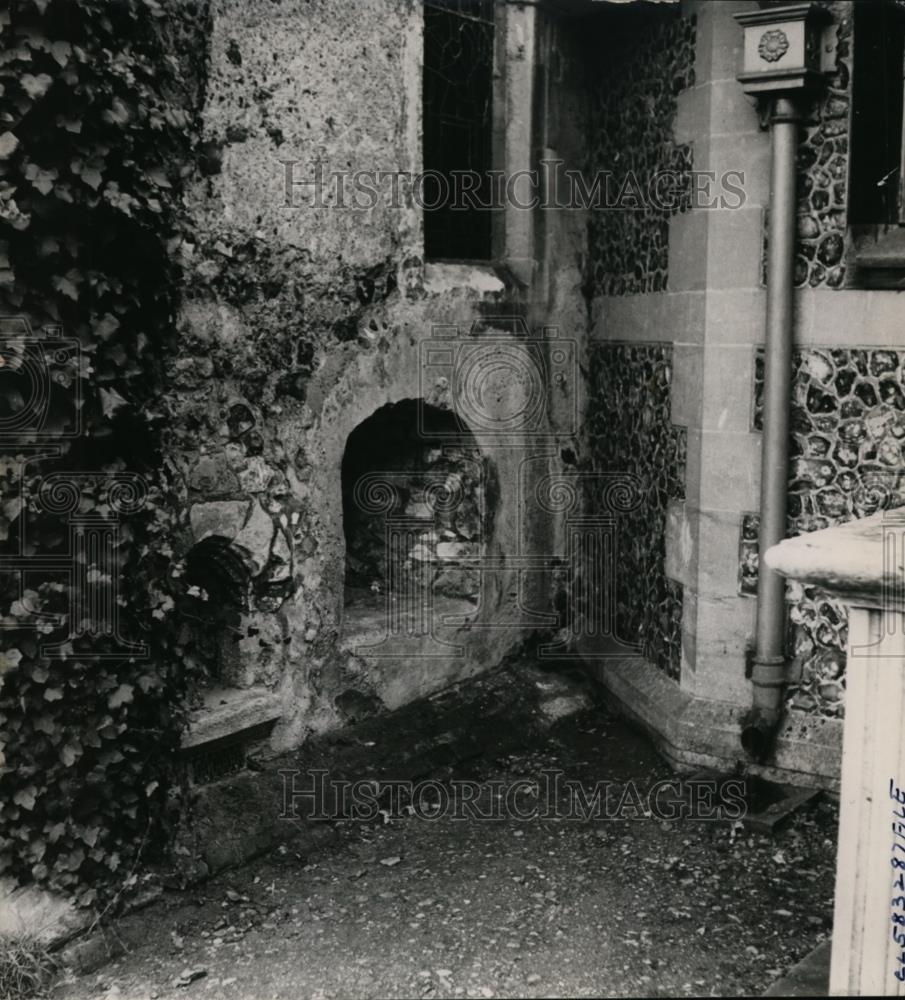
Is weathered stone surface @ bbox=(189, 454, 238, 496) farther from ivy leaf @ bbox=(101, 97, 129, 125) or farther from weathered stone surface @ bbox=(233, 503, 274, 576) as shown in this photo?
ivy leaf @ bbox=(101, 97, 129, 125)

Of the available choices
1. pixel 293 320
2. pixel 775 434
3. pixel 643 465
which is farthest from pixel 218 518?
pixel 775 434

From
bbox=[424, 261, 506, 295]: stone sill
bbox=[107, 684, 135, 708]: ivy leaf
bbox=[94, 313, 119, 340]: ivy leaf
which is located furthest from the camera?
bbox=[424, 261, 506, 295]: stone sill

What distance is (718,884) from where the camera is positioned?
16.2ft

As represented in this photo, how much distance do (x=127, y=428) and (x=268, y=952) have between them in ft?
6.97

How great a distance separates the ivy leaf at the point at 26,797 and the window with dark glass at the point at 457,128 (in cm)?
350

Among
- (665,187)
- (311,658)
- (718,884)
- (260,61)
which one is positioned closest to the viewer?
(718,884)

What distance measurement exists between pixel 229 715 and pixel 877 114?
411cm

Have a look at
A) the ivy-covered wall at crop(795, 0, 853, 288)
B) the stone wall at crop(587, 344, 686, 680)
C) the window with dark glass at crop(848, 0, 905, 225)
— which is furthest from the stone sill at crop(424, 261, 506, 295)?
the window with dark glass at crop(848, 0, 905, 225)

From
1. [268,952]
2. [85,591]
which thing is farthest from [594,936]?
[85,591]

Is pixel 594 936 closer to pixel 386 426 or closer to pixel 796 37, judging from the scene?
pixel 386 426

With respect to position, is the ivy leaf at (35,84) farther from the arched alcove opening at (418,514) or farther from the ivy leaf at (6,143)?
the arched alcove opening at (418,514)

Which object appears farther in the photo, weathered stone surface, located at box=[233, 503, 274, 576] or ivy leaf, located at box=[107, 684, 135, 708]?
weathered stone surface, located at box=[233, 503, 274, 576]

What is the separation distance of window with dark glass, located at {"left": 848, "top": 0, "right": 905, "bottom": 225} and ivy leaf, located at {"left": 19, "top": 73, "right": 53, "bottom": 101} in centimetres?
355

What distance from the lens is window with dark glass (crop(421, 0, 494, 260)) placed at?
20.7ft
